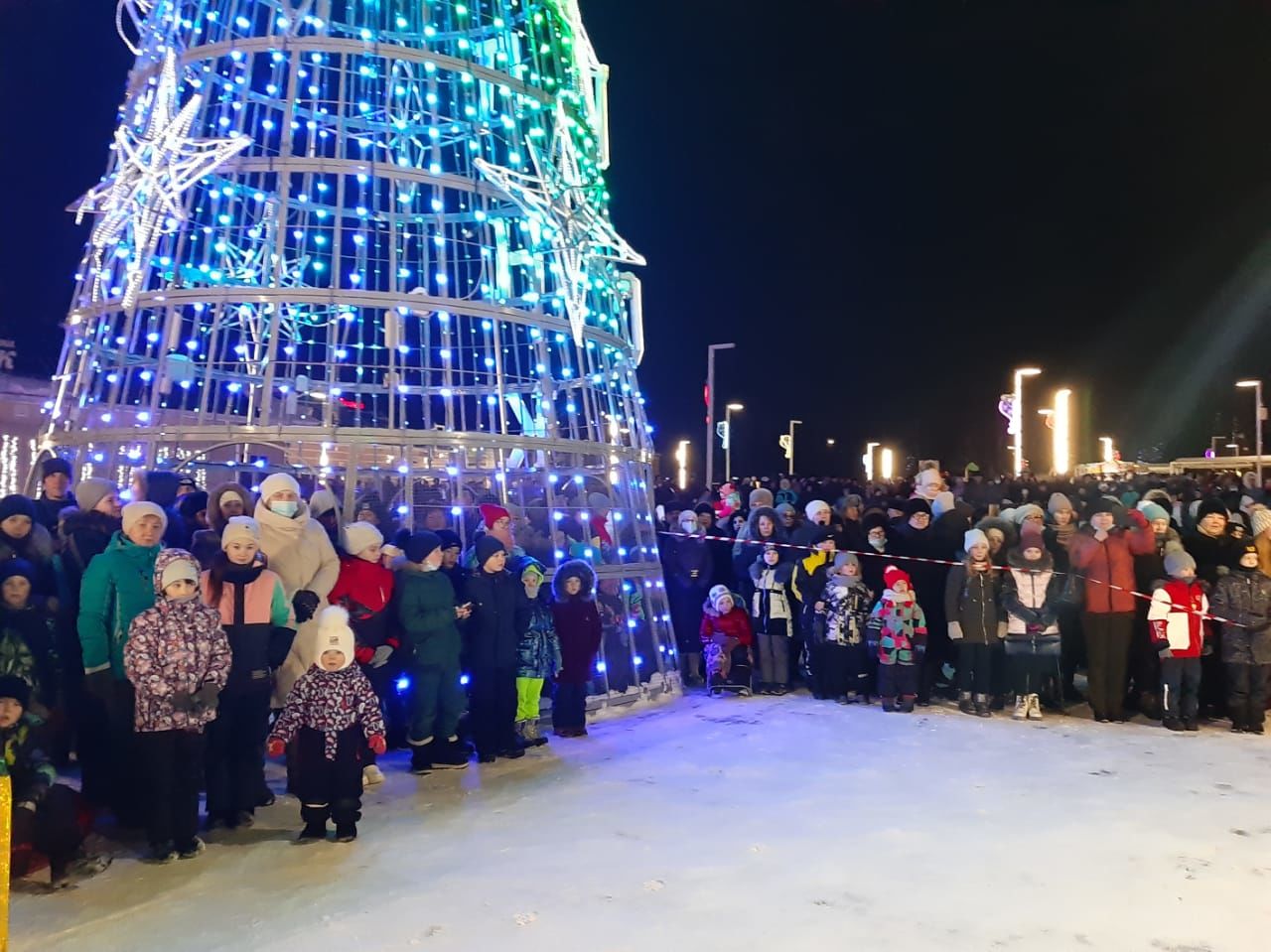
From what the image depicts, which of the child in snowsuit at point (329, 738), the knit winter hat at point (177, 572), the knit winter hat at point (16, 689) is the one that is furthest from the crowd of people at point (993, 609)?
the knit winter hat at point (16, 689)

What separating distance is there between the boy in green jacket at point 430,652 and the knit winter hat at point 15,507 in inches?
82.0

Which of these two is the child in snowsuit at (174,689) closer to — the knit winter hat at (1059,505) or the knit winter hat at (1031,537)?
the knit winter hat at (1031,537)

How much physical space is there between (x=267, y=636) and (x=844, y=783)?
3.50 metres

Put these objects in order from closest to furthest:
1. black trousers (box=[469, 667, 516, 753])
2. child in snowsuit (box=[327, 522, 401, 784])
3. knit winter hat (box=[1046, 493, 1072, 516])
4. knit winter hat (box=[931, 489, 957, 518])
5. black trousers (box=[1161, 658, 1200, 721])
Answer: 1. child in snowsuit (box=[327, 522, 401, 784])
2. black trousers (box=[469, 667, 516, 753])
3. black trousers (box=[1161, 658, 1200, 721])
4. knit winter hat (box=[1046, 493, 1072, 516])
5. knit winter hat (box=[931, 489, 957, 518])

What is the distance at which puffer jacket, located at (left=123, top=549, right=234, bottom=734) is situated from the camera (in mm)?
4484

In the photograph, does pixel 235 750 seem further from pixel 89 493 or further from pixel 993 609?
pixel 993 609

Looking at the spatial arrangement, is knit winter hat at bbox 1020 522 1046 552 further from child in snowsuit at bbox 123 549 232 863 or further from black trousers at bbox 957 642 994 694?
child in snowsuit at bbox 123 549 232 863

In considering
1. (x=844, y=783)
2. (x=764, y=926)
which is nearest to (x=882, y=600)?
(x=844, y=783)

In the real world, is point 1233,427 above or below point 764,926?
above

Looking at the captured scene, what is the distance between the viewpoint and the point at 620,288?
8625mm

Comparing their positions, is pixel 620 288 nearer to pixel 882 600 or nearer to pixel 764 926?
pixel 882 600

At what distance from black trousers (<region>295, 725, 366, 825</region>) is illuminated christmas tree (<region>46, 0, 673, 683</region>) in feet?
7.98

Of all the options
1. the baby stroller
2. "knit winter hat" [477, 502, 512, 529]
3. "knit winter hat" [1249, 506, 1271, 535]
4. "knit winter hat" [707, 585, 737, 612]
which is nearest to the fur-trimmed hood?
"knit winter hat" [477, 502, 512, 529]

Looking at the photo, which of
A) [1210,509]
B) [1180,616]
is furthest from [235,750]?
[1210,509]
